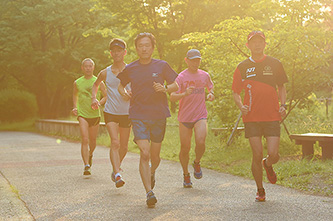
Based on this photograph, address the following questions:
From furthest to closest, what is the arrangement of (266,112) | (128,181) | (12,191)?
(128,181) → (12,191) → (266,112)

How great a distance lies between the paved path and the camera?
5.50 metres

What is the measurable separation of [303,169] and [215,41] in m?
3.94

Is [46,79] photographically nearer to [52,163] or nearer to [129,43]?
[129,43]

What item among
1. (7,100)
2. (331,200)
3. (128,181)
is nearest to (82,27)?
(7,100)

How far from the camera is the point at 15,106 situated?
1565 inches

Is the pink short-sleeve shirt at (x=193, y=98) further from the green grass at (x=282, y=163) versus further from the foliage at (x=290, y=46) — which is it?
the foliage at (x=290, y=46)

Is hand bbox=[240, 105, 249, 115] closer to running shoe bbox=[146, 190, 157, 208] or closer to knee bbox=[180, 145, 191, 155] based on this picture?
running shoe bbox=[146, 190, 157, 208]

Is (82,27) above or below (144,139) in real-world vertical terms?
above

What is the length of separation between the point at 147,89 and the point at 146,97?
0.32 ft

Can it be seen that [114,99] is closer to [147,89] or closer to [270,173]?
[147,89]

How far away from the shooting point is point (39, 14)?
104 feet

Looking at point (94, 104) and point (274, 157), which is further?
point (94, 104)

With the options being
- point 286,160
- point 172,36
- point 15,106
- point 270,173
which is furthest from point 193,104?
point 15,106

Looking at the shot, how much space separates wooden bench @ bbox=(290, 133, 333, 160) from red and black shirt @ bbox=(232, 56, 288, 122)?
3355 mm
